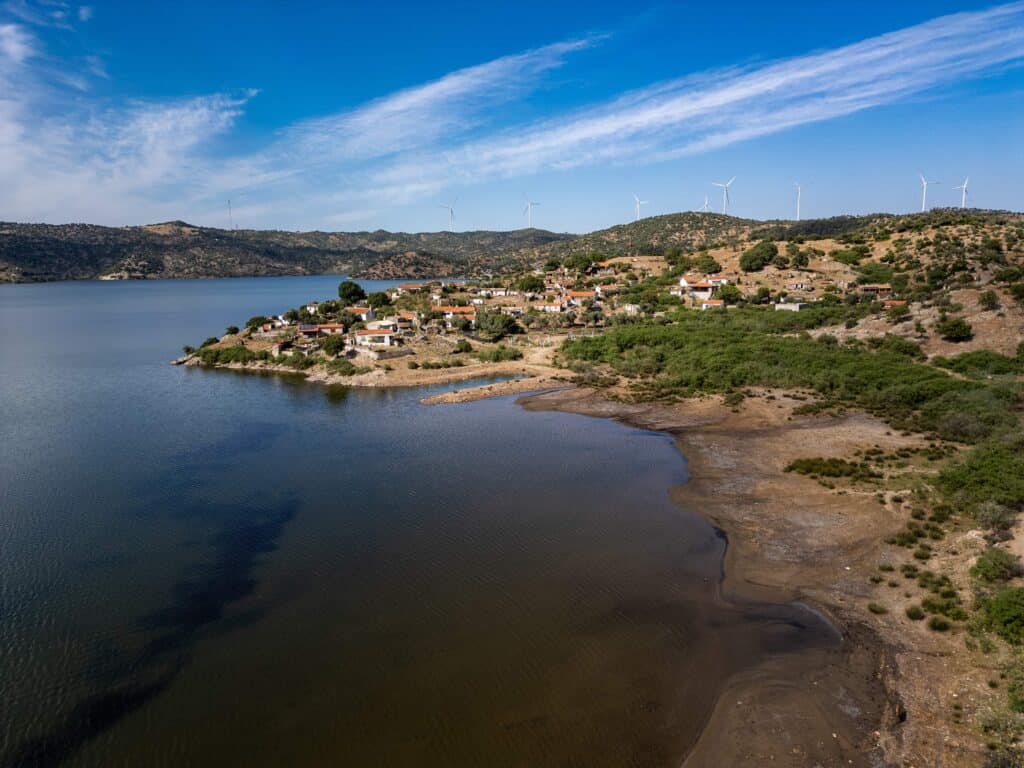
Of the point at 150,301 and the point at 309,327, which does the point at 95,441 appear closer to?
the point at 309,327

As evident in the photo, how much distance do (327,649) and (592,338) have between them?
52.6 metres

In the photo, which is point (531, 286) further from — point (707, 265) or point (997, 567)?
point (997, 567)

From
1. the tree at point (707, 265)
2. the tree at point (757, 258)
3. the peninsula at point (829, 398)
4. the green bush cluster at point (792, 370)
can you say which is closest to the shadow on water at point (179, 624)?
the peninsula at point (829, 398)

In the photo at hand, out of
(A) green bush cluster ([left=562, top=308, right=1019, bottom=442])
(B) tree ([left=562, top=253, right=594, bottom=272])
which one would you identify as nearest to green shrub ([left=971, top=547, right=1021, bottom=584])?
(A) green bush cluster ([left=562, top=308, right=1019, bottom=442])

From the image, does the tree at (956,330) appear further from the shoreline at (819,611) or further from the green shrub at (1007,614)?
the green shrub at (1007,614)

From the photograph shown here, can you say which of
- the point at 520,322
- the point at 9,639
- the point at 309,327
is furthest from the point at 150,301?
the point at 9,639

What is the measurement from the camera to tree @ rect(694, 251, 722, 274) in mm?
97125

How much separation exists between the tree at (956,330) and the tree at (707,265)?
48.3 meters

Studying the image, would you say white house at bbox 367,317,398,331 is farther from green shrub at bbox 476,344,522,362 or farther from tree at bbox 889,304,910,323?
tree at bbox 889,304,910,323

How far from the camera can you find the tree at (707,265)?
97125mm

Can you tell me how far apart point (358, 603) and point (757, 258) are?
89431mm

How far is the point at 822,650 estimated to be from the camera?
660 inches

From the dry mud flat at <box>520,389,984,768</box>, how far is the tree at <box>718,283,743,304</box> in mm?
47892

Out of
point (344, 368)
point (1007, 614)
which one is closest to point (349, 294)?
point (344, 368)
